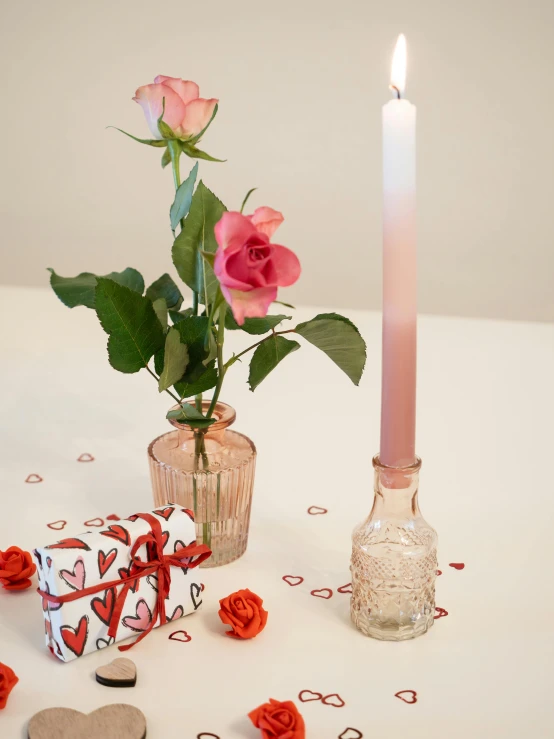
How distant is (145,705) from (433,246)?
232 centimetres

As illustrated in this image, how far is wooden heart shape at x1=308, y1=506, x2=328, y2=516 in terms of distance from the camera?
80cm

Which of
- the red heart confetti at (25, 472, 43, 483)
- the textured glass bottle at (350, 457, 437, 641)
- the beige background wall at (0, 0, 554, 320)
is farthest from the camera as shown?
the beige background wall at (0, 0, 554, 320)

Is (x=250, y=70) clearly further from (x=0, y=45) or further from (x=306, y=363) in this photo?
(x=306, y=363)

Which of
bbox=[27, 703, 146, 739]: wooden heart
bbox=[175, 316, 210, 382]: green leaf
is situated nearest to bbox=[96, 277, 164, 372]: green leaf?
bbox=[175, 316, 210, 382]: green leaf

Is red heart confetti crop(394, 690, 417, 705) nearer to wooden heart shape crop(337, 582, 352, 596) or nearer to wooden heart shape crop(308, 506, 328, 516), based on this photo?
wooden heart shape crop(337, 582, 352, 596)

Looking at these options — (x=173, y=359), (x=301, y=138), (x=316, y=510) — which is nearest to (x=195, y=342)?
(x=173, y=359)

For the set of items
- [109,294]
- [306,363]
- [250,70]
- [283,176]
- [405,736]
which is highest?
[250,70]

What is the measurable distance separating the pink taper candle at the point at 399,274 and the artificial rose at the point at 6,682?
0.26 meters

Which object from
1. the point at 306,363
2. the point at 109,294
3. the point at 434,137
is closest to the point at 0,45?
the point at 434,137

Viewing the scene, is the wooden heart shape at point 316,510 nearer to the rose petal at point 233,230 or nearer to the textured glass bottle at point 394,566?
the textured glass bottle at point 394,566

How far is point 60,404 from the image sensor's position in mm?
1047

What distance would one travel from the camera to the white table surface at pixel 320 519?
1.83ft

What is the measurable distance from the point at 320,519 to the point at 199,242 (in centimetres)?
27

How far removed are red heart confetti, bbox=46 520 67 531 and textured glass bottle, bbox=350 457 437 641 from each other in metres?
0.26
